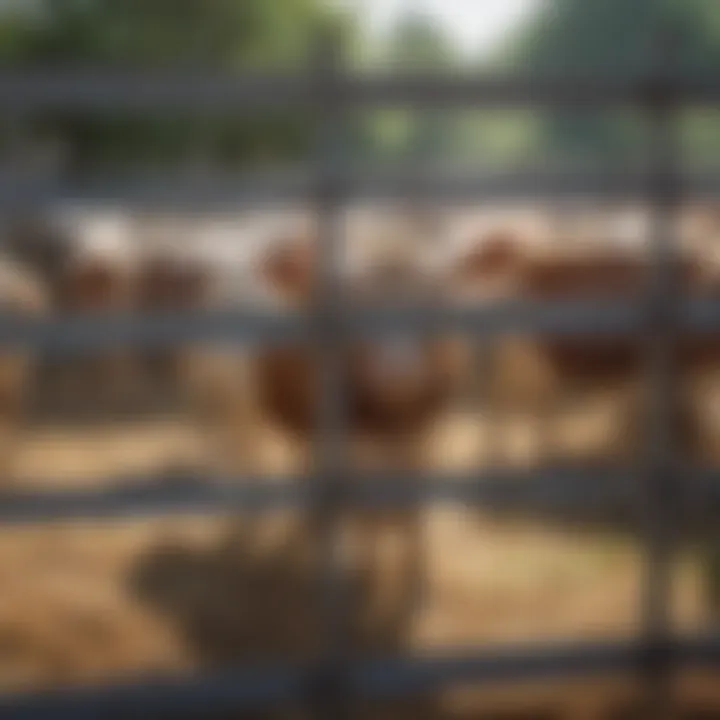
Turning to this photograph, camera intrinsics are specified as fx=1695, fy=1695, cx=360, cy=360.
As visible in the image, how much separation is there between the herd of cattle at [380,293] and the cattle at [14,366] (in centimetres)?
1

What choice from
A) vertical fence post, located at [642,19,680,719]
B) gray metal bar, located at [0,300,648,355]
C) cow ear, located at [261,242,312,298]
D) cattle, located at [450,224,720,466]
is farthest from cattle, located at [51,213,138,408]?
vertical fence post, located at [642,19,680,719]

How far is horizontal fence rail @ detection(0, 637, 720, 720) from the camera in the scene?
11.3 ft

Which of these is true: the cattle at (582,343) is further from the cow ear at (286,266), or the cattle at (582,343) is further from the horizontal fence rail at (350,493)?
the horizontal fence rail at (350,493)

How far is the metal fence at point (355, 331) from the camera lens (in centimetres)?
334

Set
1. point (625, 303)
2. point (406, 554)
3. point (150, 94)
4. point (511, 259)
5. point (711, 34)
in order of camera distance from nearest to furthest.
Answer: point (150, 94)
point (625, 303)
point (406, 554)
point (511, 259)
point (711, 34)

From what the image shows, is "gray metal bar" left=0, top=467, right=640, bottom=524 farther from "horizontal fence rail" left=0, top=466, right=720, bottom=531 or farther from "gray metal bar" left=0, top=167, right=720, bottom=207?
"gray metal bar" left=0, top=167, right=720, bottom=207

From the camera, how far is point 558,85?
11.7 ft

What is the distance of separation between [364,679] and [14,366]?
2.83 m

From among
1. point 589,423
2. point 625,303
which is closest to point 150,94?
point 625,303

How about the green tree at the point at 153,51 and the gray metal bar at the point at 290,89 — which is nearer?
the gray metal bar at the point at 290,89

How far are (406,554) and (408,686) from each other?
1632mm

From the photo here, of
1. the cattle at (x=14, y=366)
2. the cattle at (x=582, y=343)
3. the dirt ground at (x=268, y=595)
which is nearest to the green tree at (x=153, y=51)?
the cattle at (x=14, y=366)

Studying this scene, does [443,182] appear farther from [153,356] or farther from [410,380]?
[153,356]

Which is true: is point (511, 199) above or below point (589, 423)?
below
